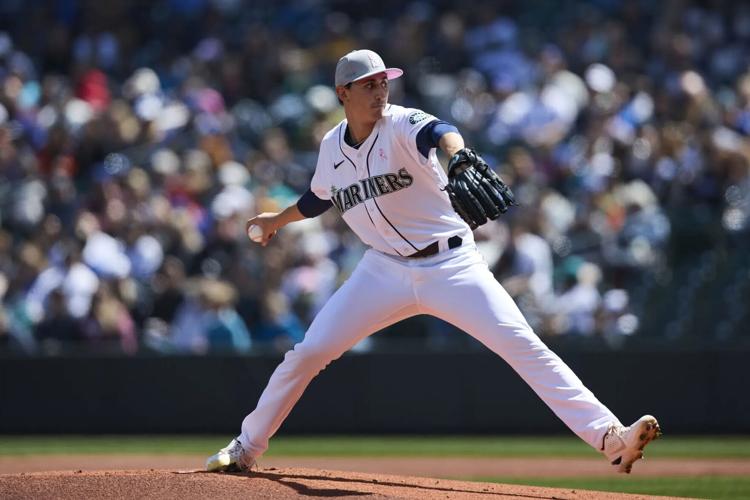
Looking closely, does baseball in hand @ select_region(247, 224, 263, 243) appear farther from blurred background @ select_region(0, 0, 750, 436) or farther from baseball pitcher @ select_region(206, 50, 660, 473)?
blurred background @ select_region(0, 0, 750, 436)

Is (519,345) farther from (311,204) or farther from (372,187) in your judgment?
(311,204)

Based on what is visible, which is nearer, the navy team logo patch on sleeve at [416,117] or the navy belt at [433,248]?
the navy team logo patch on sleeve at [416,117]

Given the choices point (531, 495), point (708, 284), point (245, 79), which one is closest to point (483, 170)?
point (531, 495)

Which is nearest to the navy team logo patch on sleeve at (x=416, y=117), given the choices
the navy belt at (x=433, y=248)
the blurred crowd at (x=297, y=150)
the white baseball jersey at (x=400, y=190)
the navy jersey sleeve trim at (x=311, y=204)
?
the white baseball jersey at (x=400, y=190)

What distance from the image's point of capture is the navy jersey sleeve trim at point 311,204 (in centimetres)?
628

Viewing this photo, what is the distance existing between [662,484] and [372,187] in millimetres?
3379

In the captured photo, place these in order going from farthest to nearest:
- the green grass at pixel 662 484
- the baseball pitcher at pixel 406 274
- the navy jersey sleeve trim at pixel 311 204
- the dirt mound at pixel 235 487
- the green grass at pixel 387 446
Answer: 1. the green grass at pixel 387 446
2. the green grass at pixel 662 484
3. the navy jersey sleeve trim at pixel 311 204
4. the baseball pitcher at pixel 406 274
5. the dirt mound at pixel 235 487

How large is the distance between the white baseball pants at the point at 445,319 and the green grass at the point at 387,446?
441 centimetres

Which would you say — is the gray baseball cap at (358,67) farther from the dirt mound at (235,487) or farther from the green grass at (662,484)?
the green grass at (662,484)

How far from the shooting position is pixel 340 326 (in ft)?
19.0

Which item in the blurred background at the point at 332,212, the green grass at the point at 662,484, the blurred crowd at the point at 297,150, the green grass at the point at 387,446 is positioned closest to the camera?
the green grass at the point at 662,484

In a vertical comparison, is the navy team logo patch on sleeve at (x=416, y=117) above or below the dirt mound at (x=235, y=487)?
above

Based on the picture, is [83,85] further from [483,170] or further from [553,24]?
[483,170]

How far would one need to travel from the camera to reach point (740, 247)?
10852 millimetres
